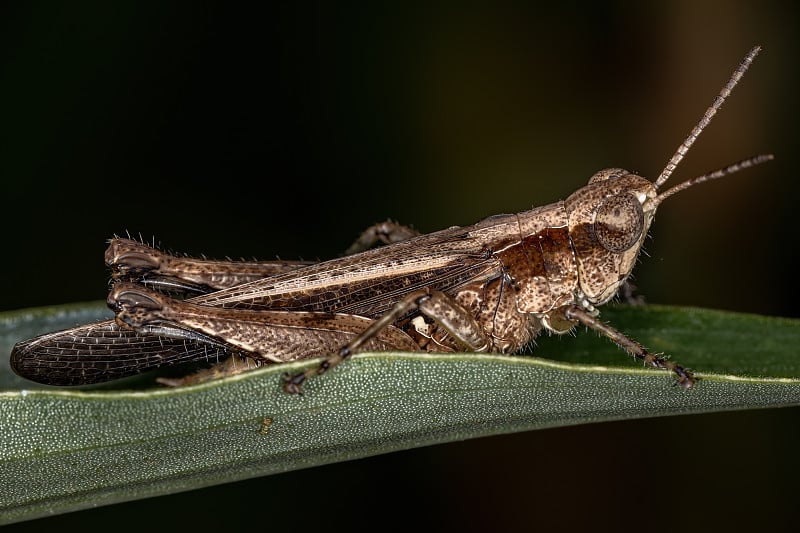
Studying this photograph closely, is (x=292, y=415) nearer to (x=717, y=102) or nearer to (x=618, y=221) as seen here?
(x=618, y=221)

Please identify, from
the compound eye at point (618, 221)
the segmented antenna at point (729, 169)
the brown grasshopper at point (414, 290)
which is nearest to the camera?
the segmented antenna at point (729, 169)

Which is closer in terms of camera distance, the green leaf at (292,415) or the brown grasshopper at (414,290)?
the green leaf at (292,415)

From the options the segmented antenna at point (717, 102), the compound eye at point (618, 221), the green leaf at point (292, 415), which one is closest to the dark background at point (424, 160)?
the compound eye at point (618, 221)

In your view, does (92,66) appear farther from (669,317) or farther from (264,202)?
(669,317)

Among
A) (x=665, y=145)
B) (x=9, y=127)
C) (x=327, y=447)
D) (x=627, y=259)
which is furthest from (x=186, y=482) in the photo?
(x=665, y=145)

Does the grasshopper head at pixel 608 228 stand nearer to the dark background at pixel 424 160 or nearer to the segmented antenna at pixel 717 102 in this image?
the segmented antenna at pixel 717 102

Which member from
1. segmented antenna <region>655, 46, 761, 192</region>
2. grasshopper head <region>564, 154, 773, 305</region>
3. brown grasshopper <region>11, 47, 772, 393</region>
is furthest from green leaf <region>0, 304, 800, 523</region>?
segmented antenna <region>655, 46, 761, 192</region>

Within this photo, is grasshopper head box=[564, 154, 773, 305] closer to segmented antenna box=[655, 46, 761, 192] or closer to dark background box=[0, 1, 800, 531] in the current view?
segmented antenna box=[655, 46, 761, 192]
